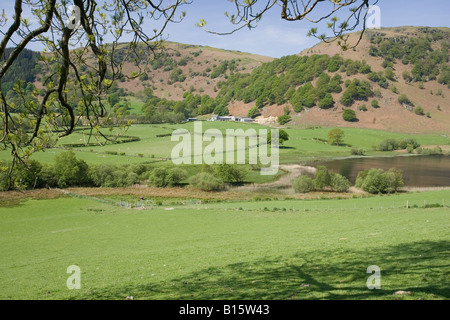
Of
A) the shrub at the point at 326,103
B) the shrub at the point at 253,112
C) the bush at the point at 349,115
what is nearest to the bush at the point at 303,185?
the bush at the point at 349,115

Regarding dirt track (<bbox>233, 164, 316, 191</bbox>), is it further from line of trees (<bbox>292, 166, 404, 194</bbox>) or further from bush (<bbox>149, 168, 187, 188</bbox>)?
bush (<bbox>149, 168, 187, 188</bbox>)

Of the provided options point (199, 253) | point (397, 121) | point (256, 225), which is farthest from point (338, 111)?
point (199, 253)

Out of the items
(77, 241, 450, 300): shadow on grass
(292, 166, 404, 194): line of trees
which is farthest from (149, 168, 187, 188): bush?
(77, 241, 450, 300): shadow on grass

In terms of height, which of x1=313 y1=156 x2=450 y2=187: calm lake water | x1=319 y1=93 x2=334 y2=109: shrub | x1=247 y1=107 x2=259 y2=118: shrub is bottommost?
x1=313 y1=156 x2=450 y2=187: calm lake water

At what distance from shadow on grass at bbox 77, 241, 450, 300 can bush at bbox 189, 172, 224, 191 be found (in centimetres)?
4675

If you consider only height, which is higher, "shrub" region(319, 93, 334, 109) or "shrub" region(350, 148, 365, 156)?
"shrub" region(319, 93, 334, 109)

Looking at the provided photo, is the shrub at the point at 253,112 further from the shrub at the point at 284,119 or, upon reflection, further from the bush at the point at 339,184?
the bush at the point at 339,184

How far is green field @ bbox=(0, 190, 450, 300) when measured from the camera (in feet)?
28.2

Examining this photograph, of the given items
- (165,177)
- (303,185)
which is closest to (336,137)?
(303,185)

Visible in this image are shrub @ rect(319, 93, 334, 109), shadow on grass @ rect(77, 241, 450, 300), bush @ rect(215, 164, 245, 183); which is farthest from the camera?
shrub @ rect(319, 93, 334, 109)

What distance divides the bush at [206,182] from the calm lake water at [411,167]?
21148 millimetres

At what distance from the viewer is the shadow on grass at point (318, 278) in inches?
308
